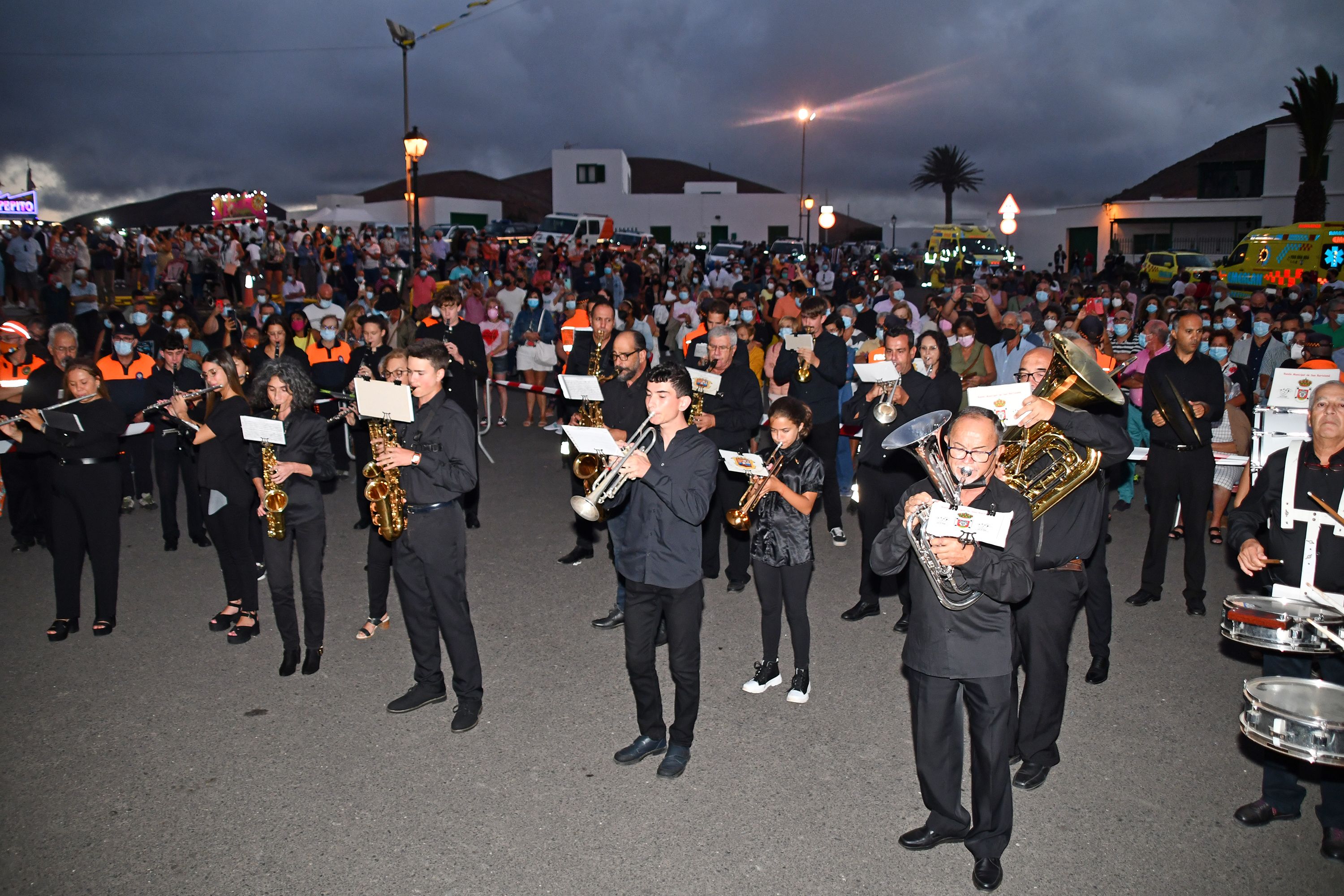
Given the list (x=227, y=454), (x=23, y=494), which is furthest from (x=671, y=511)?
(x=23, y=494)

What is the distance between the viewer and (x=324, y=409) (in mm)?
10930

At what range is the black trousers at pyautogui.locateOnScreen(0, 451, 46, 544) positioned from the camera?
8.56 meters

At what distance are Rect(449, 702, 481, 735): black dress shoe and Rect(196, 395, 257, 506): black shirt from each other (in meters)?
2.51

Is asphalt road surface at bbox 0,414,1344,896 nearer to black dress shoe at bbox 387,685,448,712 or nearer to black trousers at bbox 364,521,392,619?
black dress shoe at bbox 387,685,448,712

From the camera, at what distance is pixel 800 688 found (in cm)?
569

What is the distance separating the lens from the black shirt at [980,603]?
363 centimetres

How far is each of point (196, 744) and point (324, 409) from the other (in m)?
6.34

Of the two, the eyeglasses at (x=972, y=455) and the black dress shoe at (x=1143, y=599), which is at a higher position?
A: the eyeglasses at (x=972, y=455)

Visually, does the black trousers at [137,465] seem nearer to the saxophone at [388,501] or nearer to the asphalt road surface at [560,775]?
the asphalt road surface at [560,775]

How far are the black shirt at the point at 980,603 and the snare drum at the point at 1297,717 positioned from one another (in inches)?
39.0

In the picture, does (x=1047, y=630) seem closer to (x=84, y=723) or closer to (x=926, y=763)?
(x=926, y=763)

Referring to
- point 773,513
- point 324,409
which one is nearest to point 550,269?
point 324,409

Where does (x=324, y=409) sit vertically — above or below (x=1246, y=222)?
below

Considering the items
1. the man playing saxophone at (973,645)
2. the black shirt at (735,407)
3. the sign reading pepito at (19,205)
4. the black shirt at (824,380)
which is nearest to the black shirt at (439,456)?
the man playing saxophone at (973,645)
